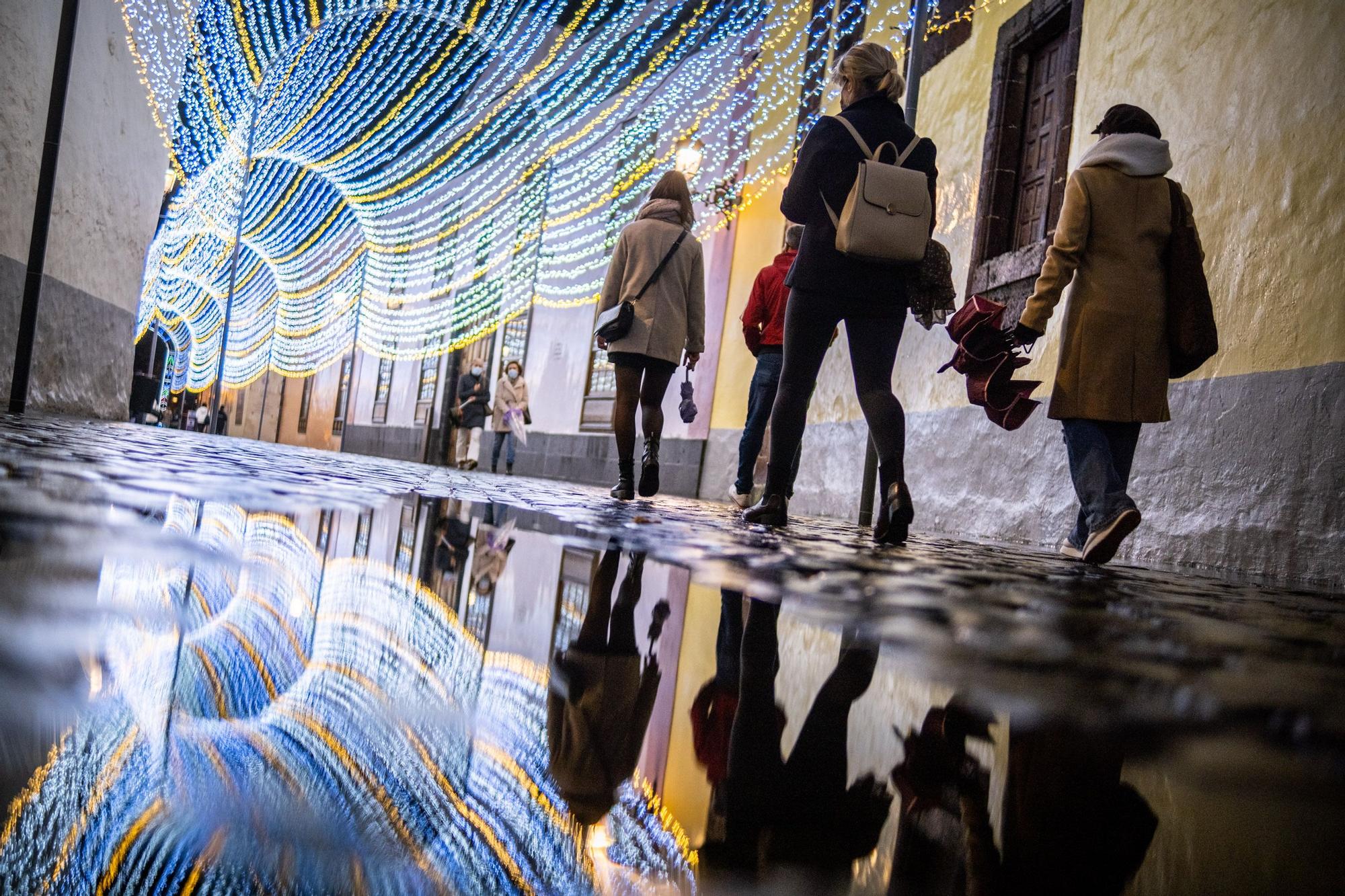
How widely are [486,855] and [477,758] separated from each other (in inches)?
6.3

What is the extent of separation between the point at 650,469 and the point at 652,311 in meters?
0.91

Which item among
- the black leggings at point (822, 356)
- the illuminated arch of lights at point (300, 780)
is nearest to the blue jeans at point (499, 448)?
the black leggings at point (822, 356)

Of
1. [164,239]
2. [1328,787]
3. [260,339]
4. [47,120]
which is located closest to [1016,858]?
[1328,787]

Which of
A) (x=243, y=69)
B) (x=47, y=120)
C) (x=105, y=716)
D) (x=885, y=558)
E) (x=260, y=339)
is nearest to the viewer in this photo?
(x=105, y=716)

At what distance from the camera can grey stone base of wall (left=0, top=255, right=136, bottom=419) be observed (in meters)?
7.38

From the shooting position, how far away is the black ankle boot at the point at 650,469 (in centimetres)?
585

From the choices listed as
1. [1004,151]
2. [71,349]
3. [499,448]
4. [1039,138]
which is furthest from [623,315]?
[499,448]

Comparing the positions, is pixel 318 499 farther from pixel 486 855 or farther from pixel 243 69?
pixel 243 69

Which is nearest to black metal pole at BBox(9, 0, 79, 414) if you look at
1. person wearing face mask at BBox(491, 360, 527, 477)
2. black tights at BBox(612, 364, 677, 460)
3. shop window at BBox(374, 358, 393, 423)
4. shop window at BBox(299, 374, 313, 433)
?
black tights at BBox(612, 364, 677, 460)

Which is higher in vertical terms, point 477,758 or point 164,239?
point 164,239

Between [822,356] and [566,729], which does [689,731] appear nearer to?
[566,729]

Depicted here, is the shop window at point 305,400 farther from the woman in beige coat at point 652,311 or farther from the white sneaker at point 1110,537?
the white sneaker at point 1110,537

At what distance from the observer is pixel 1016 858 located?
1.97 feet

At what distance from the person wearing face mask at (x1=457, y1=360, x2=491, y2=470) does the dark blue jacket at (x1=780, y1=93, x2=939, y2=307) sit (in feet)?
37.6
